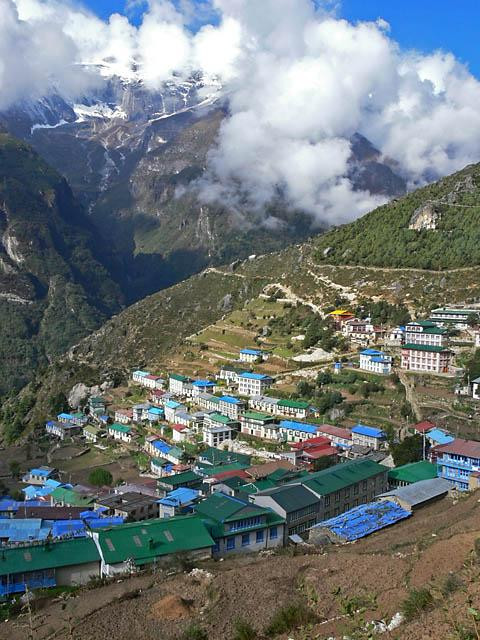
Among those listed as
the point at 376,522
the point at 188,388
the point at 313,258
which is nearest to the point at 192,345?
the point at 188,388

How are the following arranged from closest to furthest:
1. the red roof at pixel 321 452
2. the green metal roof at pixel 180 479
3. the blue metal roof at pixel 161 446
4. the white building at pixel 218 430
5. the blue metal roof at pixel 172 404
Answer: the green metal roof at pixel 180 479 < the red roof at pixel 321 452 < the white building at pixel 218 430 < the blue metal roof at pixel 161 446 < the blue metal roof at pixel 172 404

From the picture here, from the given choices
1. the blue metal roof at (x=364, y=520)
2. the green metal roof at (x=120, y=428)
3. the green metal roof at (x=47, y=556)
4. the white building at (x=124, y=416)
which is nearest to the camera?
the green metal roof at (x=47, y=556)

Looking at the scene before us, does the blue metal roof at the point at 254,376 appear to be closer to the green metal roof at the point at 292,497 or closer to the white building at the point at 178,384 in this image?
the white building at the point at 178,384

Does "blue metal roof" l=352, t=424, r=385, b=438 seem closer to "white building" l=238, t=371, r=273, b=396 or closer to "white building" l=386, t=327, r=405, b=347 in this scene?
"white building" l=238, t=371, r=273, b=396

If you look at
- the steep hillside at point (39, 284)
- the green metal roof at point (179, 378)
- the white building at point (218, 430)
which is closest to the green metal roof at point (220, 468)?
the white building at point (218, 430)

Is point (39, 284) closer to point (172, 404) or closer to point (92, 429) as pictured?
point (92, 429)

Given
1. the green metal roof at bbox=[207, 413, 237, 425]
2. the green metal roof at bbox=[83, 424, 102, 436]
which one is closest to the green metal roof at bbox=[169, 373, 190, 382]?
the green metal roof at bbox=[83, 424, 102, 436]

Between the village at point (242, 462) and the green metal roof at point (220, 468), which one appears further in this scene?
the green metal roof at point (220, 468)
